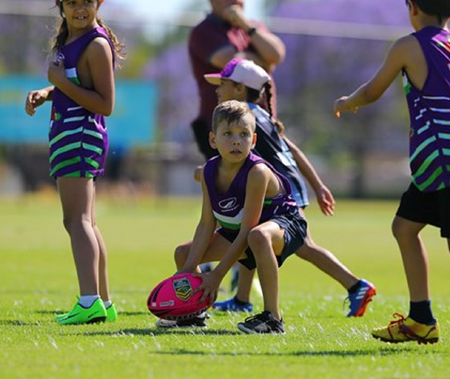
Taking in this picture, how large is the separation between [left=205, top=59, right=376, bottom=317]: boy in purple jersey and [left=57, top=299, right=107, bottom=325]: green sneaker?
1342 millimetres

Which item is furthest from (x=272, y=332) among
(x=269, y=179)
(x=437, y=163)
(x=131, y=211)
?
(x=131, y=211)

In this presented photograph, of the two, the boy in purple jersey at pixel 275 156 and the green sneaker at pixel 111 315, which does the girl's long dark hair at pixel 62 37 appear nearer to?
the boy in purple jersey at pixel 275 156

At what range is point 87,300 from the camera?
20.2 ft

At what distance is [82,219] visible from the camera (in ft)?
20.8

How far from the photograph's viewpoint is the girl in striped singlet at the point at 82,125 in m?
6.30

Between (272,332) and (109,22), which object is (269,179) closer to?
(272,332)

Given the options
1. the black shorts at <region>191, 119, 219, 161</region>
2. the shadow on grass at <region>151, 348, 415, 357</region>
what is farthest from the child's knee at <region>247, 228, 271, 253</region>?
the black shorts at <region>191, 119, 219, 161</region>

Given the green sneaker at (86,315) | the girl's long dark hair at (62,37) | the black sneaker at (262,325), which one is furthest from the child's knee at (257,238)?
the girl's long dark hair at (62,37)

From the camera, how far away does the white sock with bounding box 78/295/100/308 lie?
241 inches

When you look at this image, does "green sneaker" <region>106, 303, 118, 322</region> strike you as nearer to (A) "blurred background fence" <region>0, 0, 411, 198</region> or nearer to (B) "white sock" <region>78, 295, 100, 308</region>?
(B) "white sock" <region>78, 295, 100, 308</region>

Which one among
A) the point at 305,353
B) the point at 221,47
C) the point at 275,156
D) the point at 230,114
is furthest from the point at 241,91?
the point at 305,353

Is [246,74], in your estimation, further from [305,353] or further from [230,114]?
[305,353]

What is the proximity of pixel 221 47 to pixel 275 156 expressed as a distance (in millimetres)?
1668

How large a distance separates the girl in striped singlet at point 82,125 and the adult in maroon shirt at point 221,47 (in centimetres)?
175
